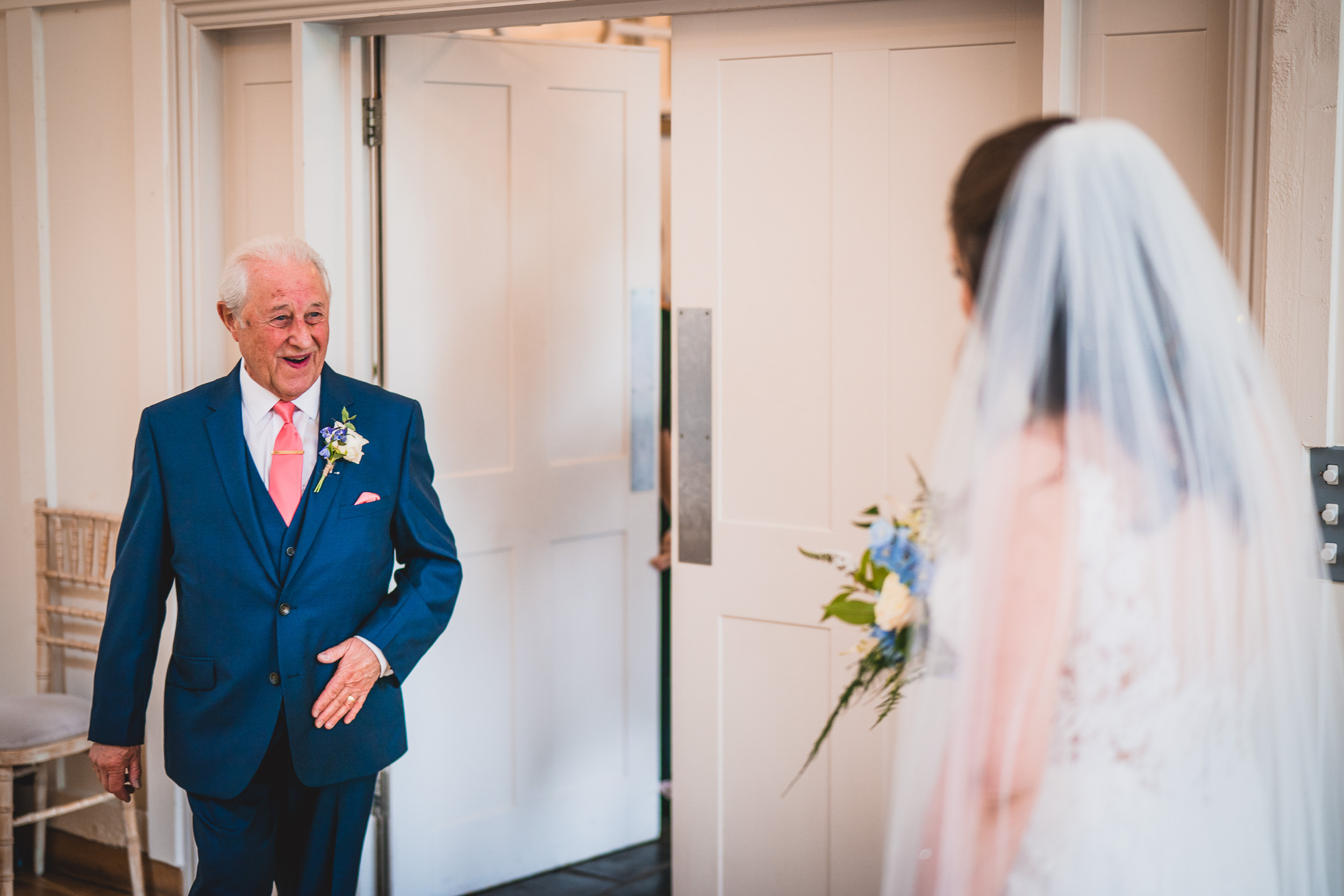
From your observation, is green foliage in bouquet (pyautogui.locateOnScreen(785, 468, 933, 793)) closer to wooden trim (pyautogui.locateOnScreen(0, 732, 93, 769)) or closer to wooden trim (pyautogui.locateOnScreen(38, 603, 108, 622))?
wooden trim (pyautogui.locateOnScreen(0, 732, 93, 769))

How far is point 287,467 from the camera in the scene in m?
2.33

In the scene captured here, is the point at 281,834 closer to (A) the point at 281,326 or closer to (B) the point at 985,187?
(A) the point at 281,326

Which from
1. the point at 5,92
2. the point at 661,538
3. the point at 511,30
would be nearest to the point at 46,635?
the point at 5,92

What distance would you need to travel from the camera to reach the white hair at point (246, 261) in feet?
7.60

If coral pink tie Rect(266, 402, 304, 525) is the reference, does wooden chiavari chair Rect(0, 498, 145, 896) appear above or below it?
below

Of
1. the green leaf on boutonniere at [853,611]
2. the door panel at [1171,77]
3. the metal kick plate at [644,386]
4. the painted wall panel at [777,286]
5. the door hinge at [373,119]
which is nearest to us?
the green leaf on boutonniere at [853,611]

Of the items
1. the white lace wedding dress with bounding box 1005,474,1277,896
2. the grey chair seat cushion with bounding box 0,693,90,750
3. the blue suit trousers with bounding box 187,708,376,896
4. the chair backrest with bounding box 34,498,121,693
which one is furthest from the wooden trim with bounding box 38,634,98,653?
the white lace wedding dress with bounding box 1005,474,1277,896

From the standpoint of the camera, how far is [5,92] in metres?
3.37

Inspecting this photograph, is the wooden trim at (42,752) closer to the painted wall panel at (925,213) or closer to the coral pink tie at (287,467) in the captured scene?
the coral pink tie at (287,467)

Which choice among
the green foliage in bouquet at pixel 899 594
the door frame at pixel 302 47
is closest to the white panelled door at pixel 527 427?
the door frame at pixel 302 47

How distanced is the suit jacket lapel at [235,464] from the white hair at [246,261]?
0.59ft

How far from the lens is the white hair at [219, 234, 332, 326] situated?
7.60 ft

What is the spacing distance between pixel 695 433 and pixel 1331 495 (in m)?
1.38

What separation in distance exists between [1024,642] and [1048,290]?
1.36 feet
